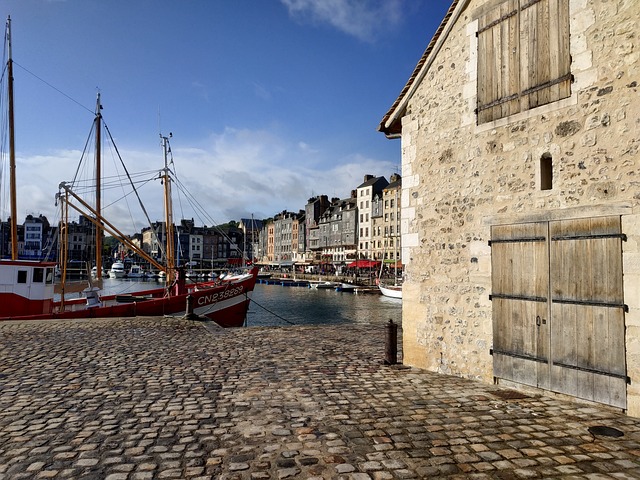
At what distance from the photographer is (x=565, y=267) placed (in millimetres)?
6230

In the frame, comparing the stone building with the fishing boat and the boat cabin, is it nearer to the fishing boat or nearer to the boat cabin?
the fishing boat

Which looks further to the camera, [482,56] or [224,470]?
[482,56]

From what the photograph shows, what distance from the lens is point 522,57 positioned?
6.88 meters

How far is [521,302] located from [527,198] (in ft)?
5.48

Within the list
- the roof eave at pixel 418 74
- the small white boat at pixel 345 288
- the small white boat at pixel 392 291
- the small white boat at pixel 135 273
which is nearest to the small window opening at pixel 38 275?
the roof eave at pixel 418 74

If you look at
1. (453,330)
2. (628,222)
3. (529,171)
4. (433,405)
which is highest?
(529,171)

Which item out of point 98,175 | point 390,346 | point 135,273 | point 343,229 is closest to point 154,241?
point 135,273

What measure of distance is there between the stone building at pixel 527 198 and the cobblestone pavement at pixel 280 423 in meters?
0.69

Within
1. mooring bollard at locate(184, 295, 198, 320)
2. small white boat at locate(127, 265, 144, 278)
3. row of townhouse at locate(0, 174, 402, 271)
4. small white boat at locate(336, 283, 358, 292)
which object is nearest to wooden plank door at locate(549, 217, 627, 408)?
mooring bollard at locate(184, 295, 198, 320)

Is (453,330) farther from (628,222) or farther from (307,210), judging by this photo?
(307,210)

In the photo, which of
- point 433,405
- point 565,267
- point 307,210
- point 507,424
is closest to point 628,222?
point 565,267

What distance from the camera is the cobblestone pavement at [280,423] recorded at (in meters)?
4.11

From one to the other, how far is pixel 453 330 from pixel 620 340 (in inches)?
105

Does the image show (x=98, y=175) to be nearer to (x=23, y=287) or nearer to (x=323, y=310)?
(x=23, y=287)
